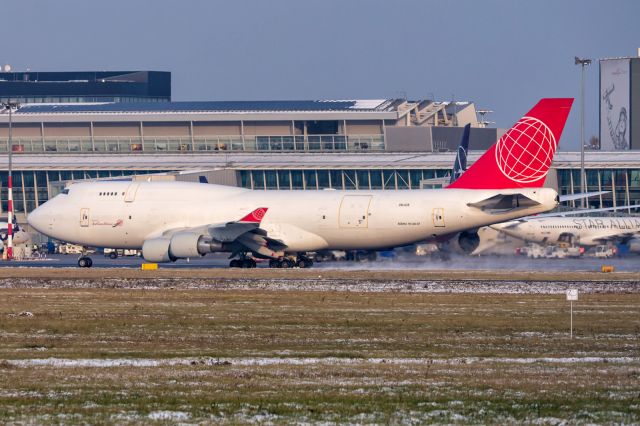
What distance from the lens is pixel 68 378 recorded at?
20859 mm

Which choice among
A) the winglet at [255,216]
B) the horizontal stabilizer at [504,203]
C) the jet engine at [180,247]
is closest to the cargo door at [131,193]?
the jet engine at [180,247]

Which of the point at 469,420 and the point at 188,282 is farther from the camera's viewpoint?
the point at 188,282

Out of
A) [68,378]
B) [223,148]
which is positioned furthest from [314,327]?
[223,148]

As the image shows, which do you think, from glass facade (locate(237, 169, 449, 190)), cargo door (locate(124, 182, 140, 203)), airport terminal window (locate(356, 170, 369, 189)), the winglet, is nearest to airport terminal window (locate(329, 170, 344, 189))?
glass facade (locate(237, 169, 449, 190))

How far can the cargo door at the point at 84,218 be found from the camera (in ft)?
209

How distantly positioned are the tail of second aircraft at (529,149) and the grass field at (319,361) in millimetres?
17570

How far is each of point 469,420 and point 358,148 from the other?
11003cm

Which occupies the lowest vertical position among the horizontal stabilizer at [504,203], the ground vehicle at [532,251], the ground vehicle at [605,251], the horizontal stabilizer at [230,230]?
the ground vehicle at [605,251]

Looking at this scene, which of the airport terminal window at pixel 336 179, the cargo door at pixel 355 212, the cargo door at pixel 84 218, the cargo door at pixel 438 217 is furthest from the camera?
the airport terminal window at pixel 336 179

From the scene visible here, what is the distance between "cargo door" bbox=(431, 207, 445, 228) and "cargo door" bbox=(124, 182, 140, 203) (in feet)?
52.4

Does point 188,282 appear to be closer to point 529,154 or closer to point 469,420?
point 529,154

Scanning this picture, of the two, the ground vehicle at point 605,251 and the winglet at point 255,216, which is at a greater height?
the winglet at point 255,216

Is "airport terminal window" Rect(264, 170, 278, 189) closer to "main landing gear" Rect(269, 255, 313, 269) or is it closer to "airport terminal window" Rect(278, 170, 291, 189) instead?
"airport terminal window" Rect(278, 170, 291, 189)

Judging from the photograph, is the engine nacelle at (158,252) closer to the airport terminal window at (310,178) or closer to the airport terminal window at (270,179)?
the airport terminal window at (270,179)
